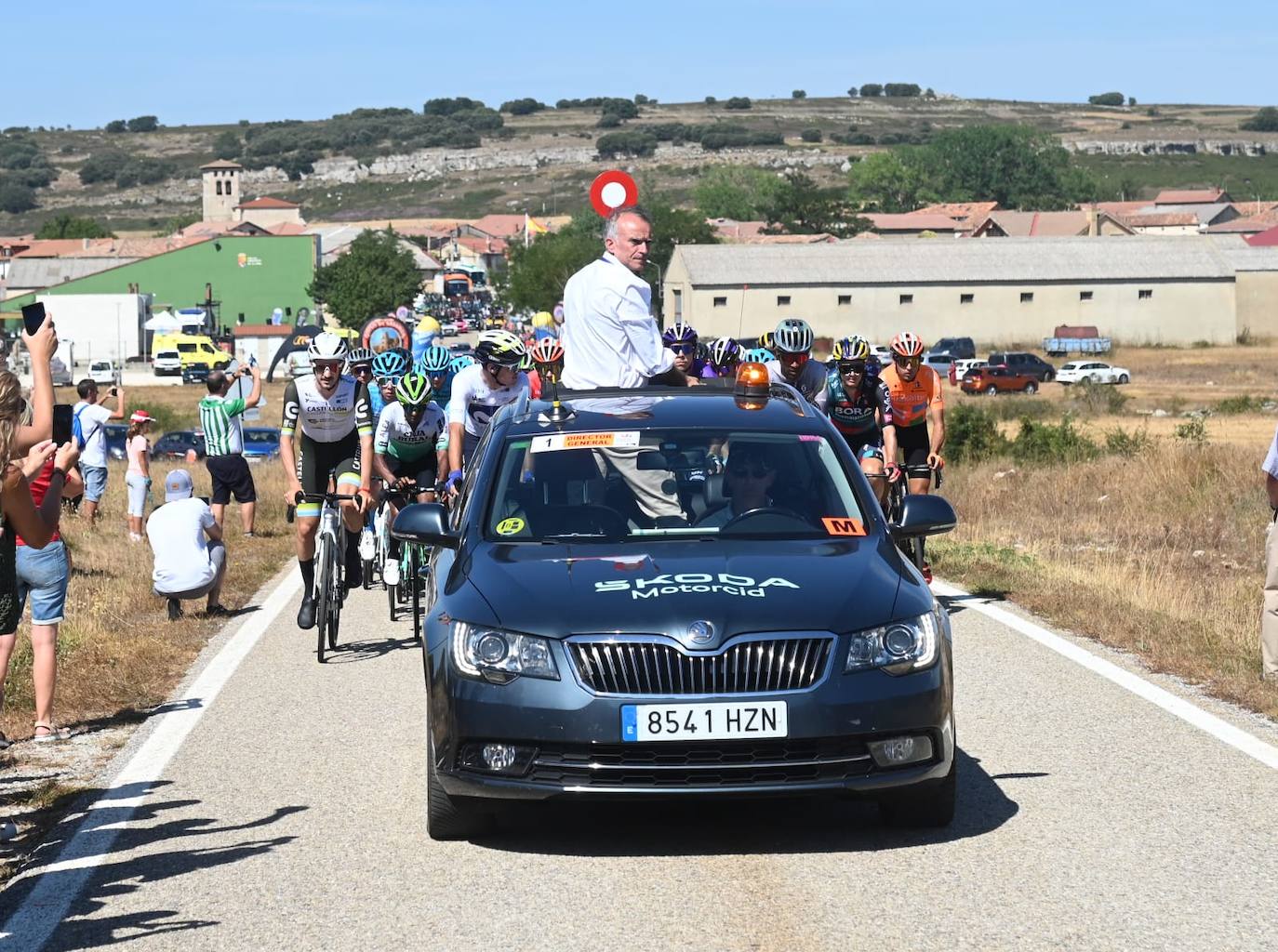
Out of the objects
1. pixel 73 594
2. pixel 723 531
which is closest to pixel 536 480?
pixel 723 531

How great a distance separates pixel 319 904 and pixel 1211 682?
570 cm

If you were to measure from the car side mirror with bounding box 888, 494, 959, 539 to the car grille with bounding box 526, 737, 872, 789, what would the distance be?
1.38m

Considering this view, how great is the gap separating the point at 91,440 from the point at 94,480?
3.43ft

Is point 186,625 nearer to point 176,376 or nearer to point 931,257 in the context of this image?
point 176,376

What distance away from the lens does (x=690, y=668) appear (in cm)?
642

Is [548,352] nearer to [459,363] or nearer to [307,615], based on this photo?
[459,363]

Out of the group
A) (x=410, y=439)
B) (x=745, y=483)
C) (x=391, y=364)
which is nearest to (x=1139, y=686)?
(x=745, y=483)

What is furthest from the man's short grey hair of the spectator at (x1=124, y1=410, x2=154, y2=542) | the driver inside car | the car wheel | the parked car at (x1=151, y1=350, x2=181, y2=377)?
the parked car at (x1=151, y1=350, x2=181, y2=377)

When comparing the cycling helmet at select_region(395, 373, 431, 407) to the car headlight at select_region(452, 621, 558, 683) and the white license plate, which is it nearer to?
the car headlight at select_region(452, 621, 558, 683)

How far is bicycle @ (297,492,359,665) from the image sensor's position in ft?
38.5

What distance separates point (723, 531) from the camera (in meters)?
7.50

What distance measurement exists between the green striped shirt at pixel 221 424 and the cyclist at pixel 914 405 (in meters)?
7.92

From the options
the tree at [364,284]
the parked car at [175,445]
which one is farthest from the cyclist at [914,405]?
the tree at [364,284]

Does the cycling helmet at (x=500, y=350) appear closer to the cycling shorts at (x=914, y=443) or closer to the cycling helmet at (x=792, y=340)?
the cycling helmet at (x=792, y=340)
